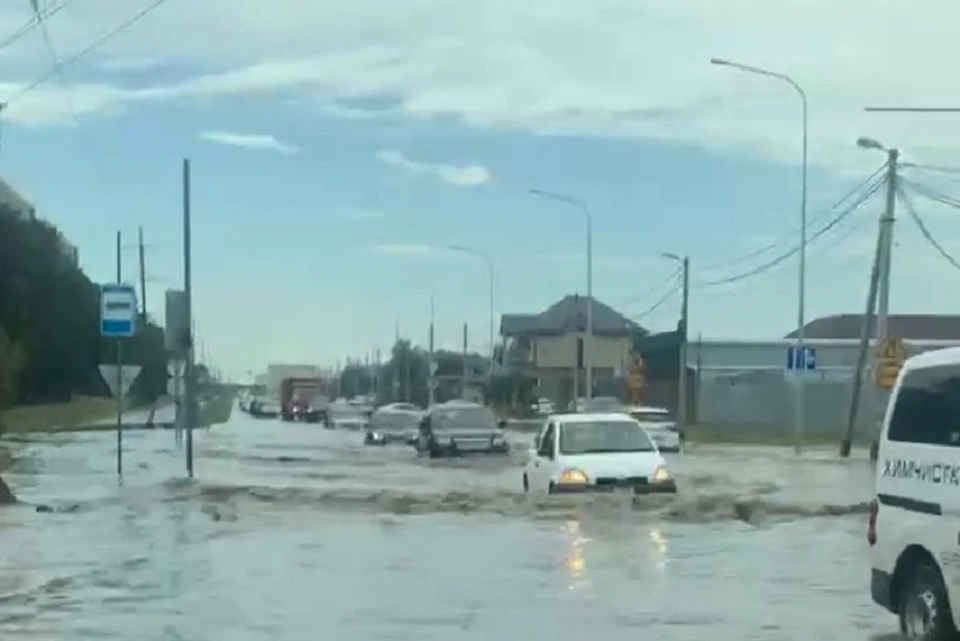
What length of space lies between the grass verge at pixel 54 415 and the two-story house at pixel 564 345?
82.3 feet

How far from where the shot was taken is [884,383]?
39.4m

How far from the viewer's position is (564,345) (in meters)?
126

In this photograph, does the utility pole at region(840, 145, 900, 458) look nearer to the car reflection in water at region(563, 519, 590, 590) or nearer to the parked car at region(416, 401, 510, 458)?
Answer: the parked car at region(416, 401, 510, 458)

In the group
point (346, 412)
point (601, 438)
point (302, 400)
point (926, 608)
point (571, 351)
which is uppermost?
point (571, 351)

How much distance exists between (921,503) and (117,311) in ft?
76.9

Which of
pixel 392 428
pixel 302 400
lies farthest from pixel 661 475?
pixel 302 400

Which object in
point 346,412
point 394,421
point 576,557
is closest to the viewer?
point 576,557

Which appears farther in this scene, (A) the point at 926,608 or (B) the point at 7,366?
(B) the point at 7,366

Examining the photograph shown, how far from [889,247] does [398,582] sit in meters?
34.7

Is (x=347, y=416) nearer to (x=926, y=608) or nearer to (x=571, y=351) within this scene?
(x=571, y=351)

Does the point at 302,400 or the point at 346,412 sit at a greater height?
the point at 302,400

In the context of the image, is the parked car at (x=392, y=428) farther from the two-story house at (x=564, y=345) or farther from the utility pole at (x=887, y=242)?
the two-story house at (x=564, y=345)

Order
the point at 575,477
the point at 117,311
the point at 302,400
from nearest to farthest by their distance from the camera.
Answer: the point at 575,477
the point at 117,311
the point at 302,400

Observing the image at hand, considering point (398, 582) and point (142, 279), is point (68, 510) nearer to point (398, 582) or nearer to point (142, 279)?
point (398, 582)
